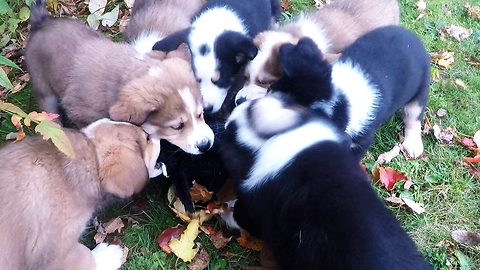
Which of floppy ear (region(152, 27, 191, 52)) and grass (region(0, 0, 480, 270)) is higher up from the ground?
floppy ear (region(152, 27, 191, 52))

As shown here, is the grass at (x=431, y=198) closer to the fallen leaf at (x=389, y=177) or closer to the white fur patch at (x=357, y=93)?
the fallen leaf at (x=389, y=177)

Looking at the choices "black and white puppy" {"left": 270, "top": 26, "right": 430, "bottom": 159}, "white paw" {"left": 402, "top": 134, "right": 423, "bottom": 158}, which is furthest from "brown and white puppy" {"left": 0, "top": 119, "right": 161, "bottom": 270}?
"white paw" {"left": 402, "top": 134, "right": 423, "bottom": 158}

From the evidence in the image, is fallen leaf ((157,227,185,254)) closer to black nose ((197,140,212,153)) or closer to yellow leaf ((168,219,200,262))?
yellow leaf ((168,219,200,262))

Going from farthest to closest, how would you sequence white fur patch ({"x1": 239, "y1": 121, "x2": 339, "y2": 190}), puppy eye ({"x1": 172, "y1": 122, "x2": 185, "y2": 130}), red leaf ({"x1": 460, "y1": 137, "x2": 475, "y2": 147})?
red leaf ({"x1": 460, "y1": 137, "x2": 475, "y2": 147}), puppy eye ({"x1": 172, "y1": 122, "x2": 185, "y2": 130}), white fur patch ({"x1": 239, "y1": 121, "x2": 339, "y2": 190})

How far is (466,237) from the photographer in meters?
3.34

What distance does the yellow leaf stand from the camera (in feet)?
10.5

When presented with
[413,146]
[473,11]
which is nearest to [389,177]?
[413,146]

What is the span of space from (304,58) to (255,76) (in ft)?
1.82

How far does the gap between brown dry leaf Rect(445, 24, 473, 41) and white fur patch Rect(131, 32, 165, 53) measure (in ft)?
9.85

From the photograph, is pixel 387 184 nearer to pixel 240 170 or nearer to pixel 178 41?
pixel 240 170

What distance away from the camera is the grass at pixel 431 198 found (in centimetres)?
322

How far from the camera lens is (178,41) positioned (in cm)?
366

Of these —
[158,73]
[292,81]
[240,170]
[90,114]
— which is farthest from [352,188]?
[90,114]

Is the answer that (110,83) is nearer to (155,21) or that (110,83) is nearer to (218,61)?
(218,61)
